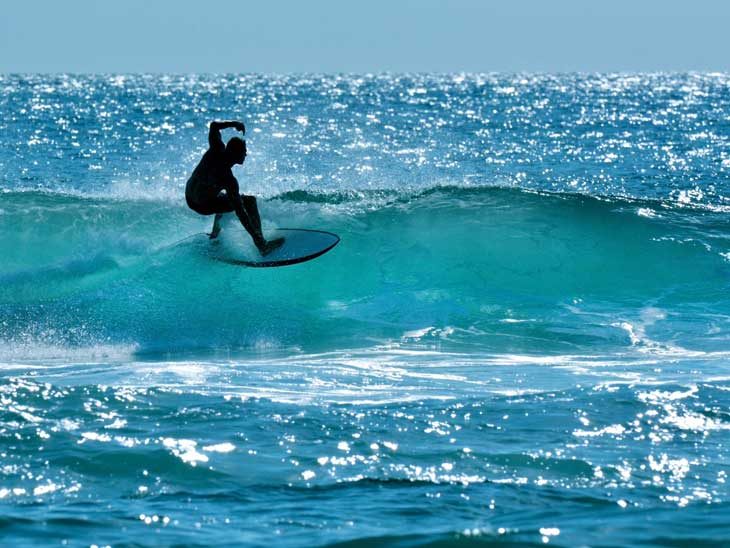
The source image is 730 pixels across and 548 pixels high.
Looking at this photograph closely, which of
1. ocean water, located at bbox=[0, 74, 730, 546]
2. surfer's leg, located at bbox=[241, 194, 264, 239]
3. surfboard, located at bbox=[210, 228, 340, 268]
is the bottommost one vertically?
ocean water, located at bbox=[0, 74, 730, 546]

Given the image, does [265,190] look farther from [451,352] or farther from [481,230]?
[451,352]

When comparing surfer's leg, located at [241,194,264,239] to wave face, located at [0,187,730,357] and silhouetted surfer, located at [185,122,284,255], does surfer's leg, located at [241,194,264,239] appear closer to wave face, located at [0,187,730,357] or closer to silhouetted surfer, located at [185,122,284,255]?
silhouetted surfer, located at [185,122,284,255]

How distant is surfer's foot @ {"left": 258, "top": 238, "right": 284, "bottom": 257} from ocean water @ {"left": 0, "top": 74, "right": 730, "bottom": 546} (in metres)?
0.50

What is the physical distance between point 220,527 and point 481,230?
36.2 feet

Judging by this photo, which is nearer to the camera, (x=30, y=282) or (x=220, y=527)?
(x=220, y=527)

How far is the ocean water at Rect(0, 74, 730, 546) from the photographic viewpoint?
5.89m

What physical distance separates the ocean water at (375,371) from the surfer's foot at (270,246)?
0.50m

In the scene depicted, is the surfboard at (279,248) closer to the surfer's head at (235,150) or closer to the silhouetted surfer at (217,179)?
the silhouetted surfer at (217,179)

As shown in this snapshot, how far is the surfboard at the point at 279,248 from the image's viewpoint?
38.0 ft

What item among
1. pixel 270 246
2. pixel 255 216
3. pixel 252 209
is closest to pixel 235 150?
pixel 252 209

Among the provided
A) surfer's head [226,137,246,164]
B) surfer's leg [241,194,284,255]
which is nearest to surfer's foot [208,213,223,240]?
surfer's leg [241,194,284,255]

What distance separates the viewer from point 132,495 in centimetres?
614

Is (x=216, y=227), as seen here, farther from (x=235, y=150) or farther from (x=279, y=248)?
(x=235, y=150)

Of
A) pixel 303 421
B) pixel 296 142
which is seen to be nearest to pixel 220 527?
pixel 303 421
